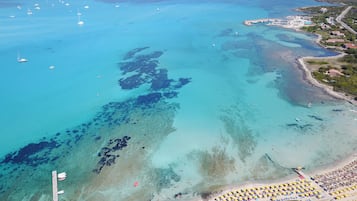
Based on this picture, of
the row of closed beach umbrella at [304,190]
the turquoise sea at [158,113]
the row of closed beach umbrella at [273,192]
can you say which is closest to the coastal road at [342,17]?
the turquoise sea at [158,113]

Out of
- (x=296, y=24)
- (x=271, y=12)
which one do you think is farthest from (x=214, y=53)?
(x=271, y=12)

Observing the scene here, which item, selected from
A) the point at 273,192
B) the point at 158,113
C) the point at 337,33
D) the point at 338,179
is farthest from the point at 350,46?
the point at 273,192

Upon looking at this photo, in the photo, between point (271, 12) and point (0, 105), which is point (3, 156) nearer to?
point (0, 105)

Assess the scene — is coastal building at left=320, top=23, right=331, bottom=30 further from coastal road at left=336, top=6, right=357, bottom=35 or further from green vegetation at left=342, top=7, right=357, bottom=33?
green vegetation at left=342, top=7, right=357, bottom=33

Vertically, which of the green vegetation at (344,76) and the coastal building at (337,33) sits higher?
the coastal building at (337,33)

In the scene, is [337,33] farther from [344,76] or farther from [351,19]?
[344,76]

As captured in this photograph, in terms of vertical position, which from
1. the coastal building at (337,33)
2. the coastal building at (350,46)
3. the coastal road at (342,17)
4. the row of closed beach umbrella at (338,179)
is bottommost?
the row of closed beach umbrella at (338,179)

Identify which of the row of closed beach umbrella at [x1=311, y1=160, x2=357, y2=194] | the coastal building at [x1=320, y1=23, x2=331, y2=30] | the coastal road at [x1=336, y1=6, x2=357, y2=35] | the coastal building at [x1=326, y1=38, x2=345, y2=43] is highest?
the coastal road at [x1=336, y1=6, x2=357, y2=35]

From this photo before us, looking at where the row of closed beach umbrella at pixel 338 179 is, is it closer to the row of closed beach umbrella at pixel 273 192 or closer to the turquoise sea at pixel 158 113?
the row of closed beach umbrella at pixel 273 192

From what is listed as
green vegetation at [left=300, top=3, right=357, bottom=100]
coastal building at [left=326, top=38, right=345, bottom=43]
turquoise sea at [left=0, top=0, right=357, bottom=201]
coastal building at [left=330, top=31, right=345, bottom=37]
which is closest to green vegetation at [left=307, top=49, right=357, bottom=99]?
green vegetation at [left=300, top=3, right=357, bottom=100]
